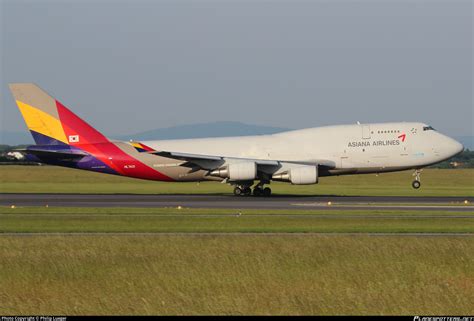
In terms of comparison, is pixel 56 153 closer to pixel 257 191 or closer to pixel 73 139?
pixel 73 139

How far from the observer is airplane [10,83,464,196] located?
172 ft

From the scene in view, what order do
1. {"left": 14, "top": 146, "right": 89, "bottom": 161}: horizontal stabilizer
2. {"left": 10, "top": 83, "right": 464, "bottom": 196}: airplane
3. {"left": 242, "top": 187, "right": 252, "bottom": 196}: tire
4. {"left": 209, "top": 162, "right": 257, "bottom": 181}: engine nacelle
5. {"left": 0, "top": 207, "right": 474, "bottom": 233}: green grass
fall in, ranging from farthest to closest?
{"left": 242, "top": 187, "right": 252, "bottom": 196}: tire, {"left": 14, "top": 146, "right": 89, "bottom": 161}: horizontal stabilizer, {"left": 10, "top": 83, "right": 464, "bottom": 196}: airplane, {"left": 209, "top": 162, "right": 257, "bottom": 181}: engine nacelle, {"left": 0, "top": 207, "right": 474, "bottom": 233}: green grass

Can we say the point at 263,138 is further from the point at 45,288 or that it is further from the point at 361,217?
the point at 45,288

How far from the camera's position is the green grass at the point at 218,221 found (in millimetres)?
29734

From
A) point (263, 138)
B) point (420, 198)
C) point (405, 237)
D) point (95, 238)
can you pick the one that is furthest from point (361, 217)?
point (263, 138)

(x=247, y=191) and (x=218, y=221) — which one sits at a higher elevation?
(x=218, y=221)

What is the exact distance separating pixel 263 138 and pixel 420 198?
11.1 meters

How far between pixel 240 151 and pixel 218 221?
70.4 ft

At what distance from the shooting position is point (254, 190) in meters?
54.0

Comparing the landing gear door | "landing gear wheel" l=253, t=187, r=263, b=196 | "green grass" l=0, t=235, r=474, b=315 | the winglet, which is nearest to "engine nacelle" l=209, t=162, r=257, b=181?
"landing gear wheel" l=253, t=187, r=263, b=196

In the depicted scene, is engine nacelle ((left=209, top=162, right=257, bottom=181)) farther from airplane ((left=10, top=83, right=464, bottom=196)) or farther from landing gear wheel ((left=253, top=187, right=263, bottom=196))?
landing gear wheel ((left=253, top=187, right=263, bottom=196))

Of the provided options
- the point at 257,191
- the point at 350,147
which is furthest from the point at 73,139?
the point at 350,147

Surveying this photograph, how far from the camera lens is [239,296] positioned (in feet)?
57.2

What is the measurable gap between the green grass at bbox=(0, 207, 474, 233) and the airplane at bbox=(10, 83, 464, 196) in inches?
524
